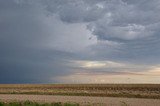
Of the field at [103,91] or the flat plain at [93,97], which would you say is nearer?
the flat plain at [93,97]

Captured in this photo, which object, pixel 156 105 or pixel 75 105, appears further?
pixel 156 105

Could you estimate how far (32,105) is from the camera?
33906mm

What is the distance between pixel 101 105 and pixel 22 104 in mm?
8376

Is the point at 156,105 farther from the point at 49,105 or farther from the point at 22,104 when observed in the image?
the point at 22,104

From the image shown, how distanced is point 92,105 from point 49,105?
469 cm

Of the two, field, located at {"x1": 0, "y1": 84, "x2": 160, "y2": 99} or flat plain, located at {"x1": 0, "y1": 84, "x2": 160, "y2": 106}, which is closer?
flat plain, located at {"x1": 0, "y1": 84, "x2": 160, "y2": 106}

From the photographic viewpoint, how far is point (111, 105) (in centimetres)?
3678

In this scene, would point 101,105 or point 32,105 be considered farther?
point 101,105

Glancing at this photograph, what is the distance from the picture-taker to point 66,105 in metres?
34.1

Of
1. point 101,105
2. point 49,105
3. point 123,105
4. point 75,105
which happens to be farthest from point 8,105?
point 123,105

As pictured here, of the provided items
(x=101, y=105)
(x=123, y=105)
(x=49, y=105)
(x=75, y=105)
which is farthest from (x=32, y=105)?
(x=123, y=105)

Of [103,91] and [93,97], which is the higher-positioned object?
[103,91]

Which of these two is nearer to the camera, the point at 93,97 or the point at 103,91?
the point at 93,97

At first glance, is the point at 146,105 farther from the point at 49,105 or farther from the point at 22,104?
the point at 22,104
